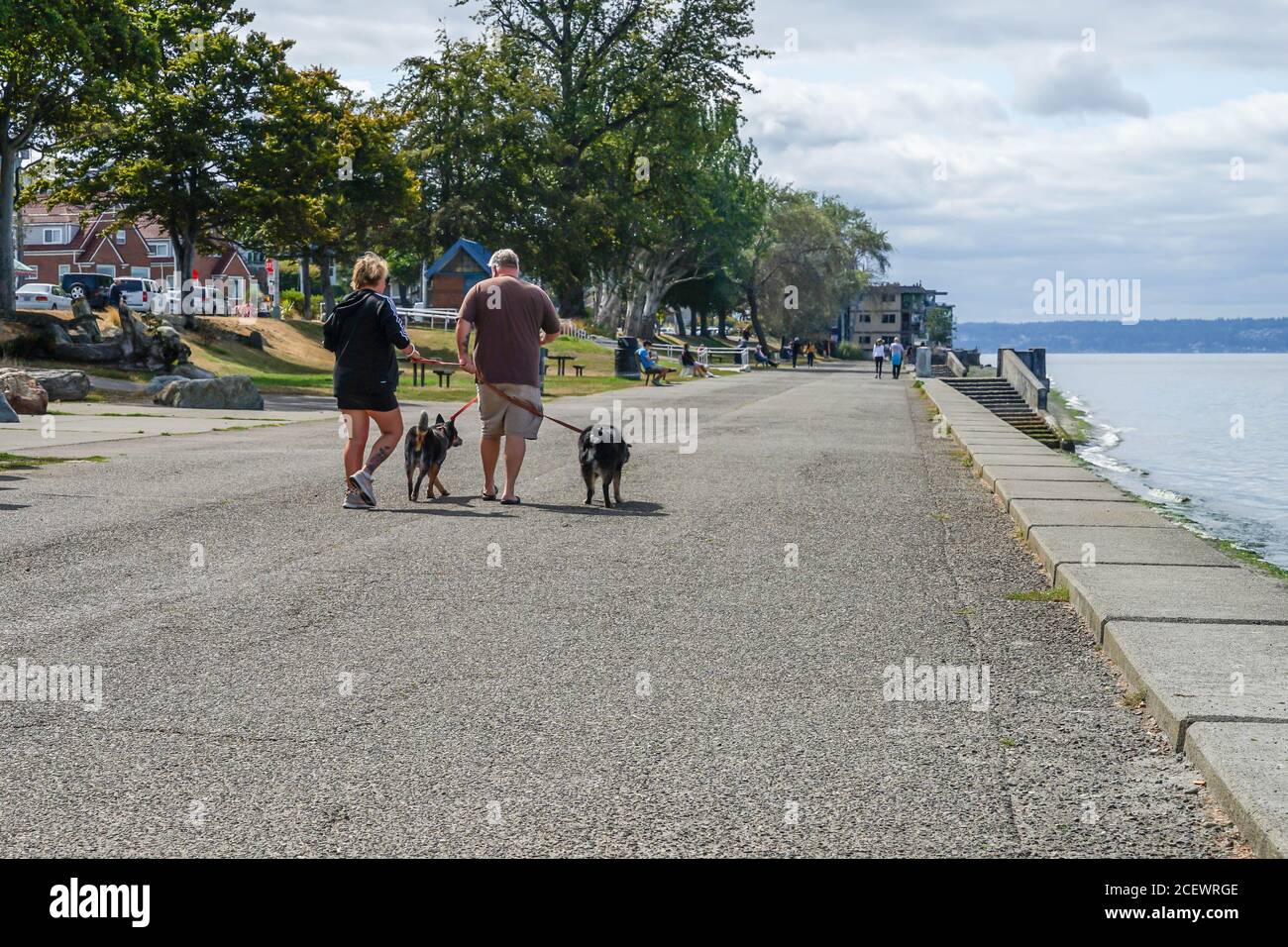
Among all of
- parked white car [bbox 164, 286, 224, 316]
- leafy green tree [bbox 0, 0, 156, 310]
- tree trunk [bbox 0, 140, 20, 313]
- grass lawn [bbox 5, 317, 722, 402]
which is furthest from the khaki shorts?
parked white car [bbox 164, 286, 224, 316]

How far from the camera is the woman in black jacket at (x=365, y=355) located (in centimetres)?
1125

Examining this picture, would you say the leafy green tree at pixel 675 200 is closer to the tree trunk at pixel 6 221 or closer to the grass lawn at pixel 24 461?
the tree trunk at pixel 6 221

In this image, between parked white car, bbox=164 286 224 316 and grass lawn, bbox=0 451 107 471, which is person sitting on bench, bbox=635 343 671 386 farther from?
grass lawn, bbox=0 451 107 471

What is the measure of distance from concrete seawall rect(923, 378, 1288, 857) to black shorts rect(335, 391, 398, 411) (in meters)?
5.09

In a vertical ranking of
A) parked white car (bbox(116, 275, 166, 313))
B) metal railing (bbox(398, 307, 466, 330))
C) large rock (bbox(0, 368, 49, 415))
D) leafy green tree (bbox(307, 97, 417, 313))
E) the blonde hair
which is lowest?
large rock (bbox(0, 368, 49, 415))

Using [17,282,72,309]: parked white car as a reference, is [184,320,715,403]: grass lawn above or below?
below

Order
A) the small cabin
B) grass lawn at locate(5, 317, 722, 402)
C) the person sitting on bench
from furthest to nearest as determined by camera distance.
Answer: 1. the small cabin
2. the person sitting on bench
3. grass lawn at locate(5, 317, 722, 402)

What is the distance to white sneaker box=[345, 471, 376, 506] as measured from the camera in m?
11.3

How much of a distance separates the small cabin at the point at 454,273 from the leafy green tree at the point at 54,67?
34.2 metres

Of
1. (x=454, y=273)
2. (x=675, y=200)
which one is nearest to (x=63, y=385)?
(x=675, y=200)

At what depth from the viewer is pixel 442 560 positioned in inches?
352

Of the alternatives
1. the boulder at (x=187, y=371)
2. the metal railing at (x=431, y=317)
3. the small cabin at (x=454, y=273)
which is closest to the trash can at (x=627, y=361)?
the boulder at (x=187, y=371)

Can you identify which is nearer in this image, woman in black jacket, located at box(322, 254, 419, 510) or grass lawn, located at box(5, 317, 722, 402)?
woman in black jacket, located at box(322, 254, 419, 510)

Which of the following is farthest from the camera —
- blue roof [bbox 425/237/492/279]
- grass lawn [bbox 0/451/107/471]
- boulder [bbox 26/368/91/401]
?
blue roof [bbox 425/237/492/279]
